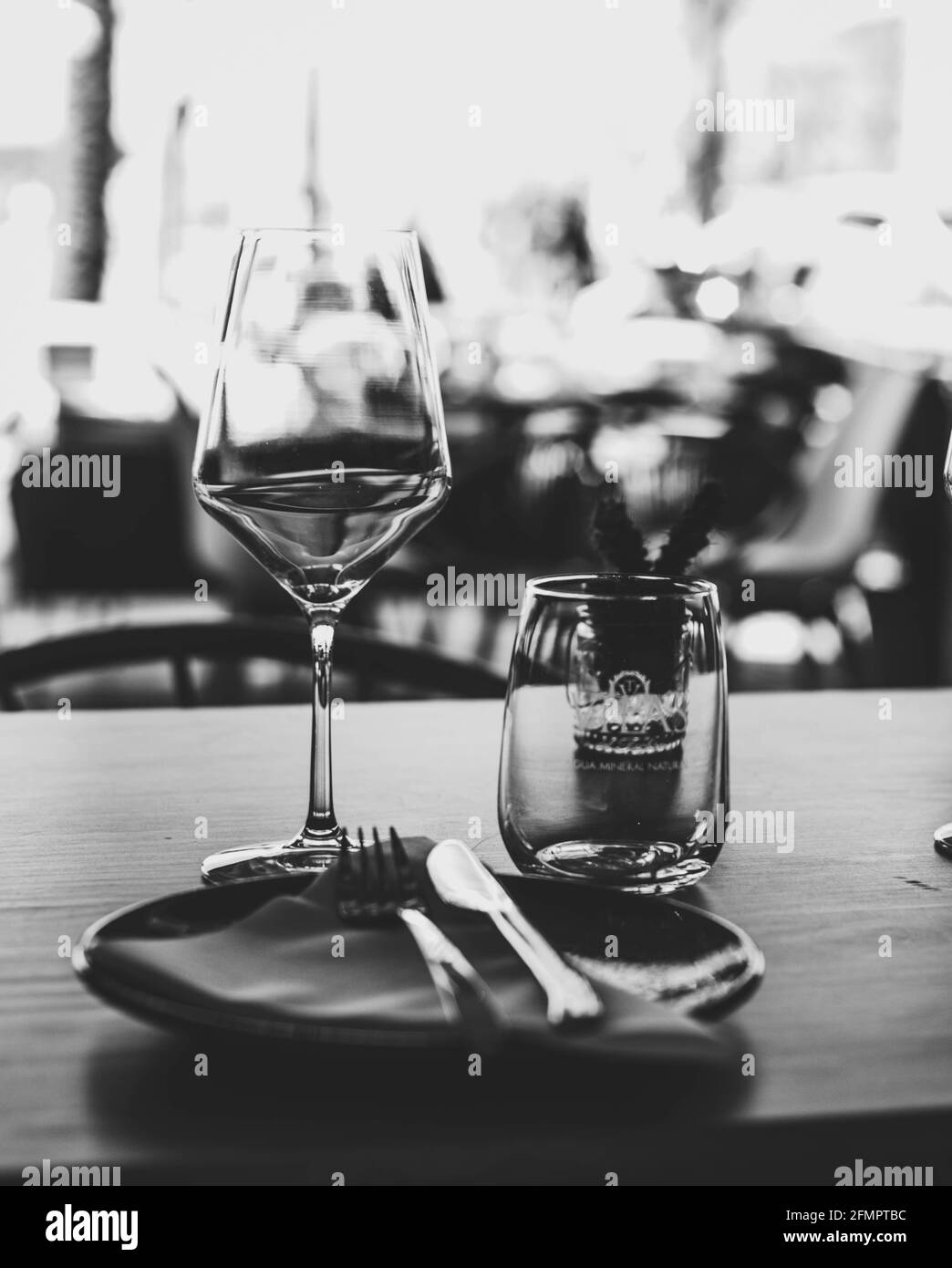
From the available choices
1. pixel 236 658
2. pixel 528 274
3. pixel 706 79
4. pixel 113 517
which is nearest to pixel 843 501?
pixel 528 274

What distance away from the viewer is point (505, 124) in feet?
→ 15.2

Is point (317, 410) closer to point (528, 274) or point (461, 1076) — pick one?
point (461, 1076)

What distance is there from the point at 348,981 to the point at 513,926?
0.05 m

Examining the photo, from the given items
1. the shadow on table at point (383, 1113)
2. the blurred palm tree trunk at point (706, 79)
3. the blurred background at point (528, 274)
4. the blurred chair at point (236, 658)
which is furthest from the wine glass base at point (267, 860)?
the blurred palm tree trunk at point (706, 79)

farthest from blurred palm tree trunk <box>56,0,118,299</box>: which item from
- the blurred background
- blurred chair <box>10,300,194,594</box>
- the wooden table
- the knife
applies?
the knife

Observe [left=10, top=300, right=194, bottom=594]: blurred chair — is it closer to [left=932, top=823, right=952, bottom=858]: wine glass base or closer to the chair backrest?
the chair backrest

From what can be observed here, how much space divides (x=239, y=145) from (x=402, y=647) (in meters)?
3.72

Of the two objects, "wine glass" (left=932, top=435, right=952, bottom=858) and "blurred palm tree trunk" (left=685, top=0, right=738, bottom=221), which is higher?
"blurred palm tree trunk" (left=685, top=0, right=738, bottom=221)

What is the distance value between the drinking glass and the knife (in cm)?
5

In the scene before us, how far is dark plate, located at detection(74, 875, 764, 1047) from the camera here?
Answer: 330mm

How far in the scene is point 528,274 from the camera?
15.4 feet

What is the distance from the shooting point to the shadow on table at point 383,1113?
30 centimetres
